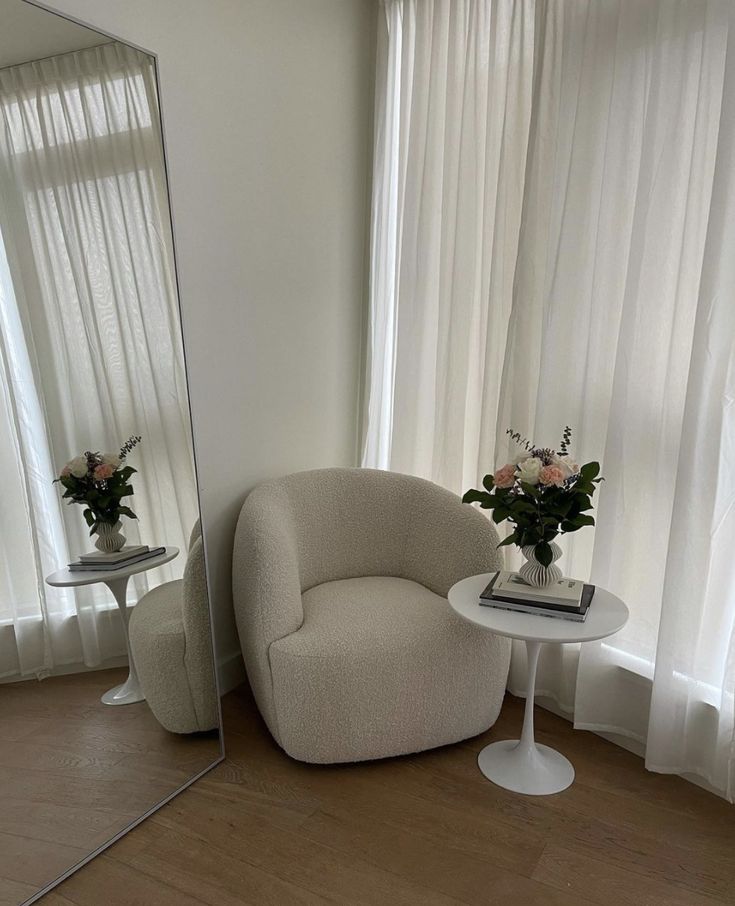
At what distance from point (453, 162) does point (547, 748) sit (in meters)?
2.05

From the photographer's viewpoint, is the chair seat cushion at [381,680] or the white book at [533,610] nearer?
the white book at [533,610]

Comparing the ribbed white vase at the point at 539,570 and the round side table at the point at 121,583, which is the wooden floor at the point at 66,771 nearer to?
the round side table at the point at 121,583

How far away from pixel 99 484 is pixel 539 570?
1227mm

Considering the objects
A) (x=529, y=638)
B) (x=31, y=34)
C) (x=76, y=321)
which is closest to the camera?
(x=31, y=34)

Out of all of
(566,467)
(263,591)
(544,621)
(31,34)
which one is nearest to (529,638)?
(544,621)

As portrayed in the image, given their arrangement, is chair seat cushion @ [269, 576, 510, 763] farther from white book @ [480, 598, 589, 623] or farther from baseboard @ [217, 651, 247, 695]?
baseboard @ [217, 651, 247, 695]

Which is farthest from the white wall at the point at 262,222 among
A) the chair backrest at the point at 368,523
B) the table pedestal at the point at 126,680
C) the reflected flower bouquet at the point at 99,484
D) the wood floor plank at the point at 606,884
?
the wood floor plank at the point at 606,884

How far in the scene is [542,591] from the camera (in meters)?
1.99

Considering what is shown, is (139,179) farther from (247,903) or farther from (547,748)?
(547,748)

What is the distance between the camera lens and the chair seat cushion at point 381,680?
6.76ft

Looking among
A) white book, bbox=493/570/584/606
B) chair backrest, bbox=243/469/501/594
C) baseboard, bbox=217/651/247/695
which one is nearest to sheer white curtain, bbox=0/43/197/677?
chair backrest, bbox=243/469/501/594

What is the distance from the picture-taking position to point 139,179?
1749 millimetres

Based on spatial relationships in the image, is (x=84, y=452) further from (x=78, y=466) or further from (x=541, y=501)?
(x=541, y=501)

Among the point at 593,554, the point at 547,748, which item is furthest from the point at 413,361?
the point at 547,748
